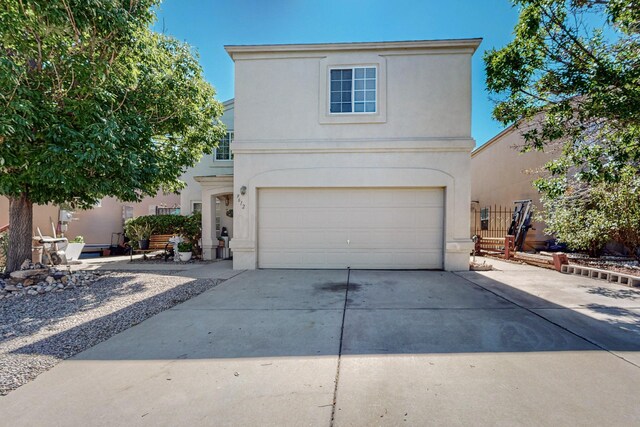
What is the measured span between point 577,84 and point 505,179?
10219mm

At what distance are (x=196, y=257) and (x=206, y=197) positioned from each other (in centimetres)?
229

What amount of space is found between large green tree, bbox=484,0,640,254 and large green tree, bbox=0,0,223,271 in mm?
7557

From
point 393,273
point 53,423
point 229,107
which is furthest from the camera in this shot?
point 229,107

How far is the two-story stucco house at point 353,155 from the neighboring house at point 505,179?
17.3 ft

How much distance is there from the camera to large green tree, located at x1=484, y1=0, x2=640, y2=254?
5.09 m

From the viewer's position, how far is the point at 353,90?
852cm

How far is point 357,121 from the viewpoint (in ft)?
27.5

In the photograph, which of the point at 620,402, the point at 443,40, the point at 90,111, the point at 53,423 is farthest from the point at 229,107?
the point at 620,402

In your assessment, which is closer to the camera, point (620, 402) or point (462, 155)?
point (620, 402)

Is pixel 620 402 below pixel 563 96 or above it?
below

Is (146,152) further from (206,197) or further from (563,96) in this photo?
(563,96)

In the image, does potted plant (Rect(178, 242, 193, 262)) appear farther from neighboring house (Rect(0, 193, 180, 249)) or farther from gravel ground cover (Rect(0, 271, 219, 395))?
neighboring house (Rect(0, 193, 180, 249))

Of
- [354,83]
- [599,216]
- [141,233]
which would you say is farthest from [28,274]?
[599,216]

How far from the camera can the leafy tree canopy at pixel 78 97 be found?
5250mm
